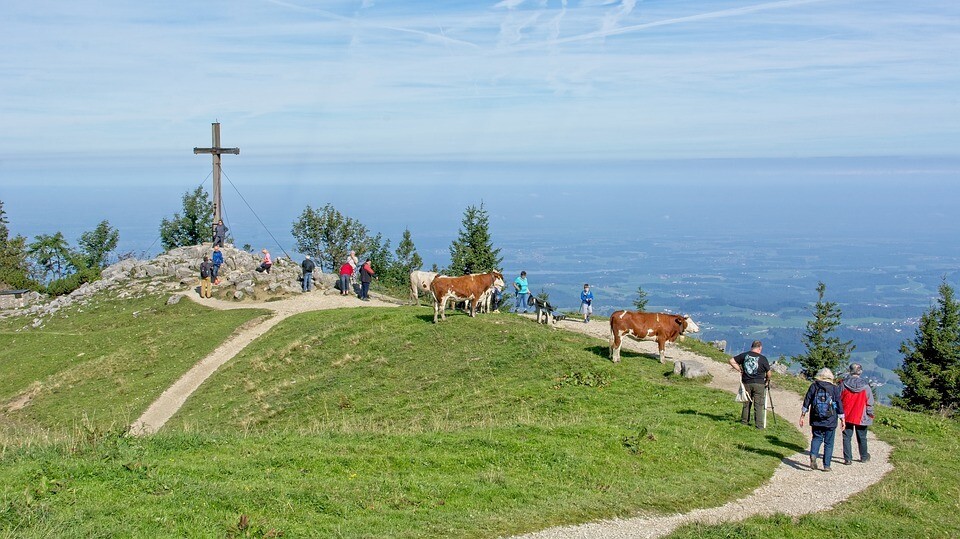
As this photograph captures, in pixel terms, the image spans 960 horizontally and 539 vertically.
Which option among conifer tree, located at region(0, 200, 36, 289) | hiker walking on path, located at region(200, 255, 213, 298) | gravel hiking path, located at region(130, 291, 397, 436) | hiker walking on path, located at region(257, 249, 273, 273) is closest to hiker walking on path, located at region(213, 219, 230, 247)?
hiker walking on path, located at region(257, 249, 273, 273)

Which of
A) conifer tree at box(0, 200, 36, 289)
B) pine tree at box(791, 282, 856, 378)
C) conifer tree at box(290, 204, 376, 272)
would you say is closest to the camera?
pine tree at box(791, 282, 856, 378)

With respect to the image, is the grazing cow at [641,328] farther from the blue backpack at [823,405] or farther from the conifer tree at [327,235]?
the conifer tree at [327,235]

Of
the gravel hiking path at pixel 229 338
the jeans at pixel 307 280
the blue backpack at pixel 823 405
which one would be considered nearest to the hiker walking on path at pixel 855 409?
the blue backpack at pixel 823 405

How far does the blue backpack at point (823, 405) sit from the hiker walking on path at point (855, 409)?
0.66m

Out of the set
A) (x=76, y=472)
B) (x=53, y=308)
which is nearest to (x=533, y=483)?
(x=76, y=472)

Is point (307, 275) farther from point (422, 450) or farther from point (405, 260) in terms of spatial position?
point (405, 260)

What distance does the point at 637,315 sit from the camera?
88.7 feet

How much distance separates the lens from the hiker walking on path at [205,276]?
43.2 m

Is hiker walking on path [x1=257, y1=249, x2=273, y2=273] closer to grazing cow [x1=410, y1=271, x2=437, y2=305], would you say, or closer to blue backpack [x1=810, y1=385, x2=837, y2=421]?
grazing cow [x1=410, y1=271, x2=437, y2=305]

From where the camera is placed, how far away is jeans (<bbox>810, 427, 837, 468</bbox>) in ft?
53.7

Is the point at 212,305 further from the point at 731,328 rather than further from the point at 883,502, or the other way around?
the point at 731,328

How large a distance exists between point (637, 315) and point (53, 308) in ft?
115

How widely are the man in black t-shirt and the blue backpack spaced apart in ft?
8.28

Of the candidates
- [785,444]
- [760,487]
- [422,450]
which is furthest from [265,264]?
[760,487]
